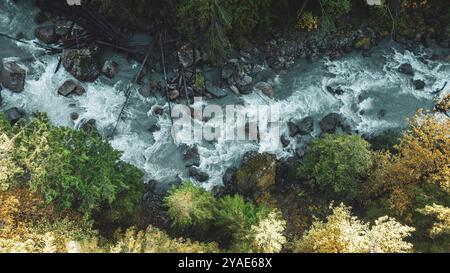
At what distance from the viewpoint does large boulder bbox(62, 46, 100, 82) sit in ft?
63.7

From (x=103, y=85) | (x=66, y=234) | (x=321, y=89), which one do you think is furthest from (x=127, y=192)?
(x=321, y=89)

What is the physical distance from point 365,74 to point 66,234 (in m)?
18.3

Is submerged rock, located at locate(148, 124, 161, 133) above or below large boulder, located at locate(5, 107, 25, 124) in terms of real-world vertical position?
below

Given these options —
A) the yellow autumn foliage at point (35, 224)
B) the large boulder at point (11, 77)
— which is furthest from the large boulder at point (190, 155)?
the large boulder at point (11, 77)

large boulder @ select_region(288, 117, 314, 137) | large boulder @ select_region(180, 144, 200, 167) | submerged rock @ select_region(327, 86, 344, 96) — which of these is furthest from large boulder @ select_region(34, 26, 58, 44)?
submerged rock @ select_region(327, 86, 344, 96)

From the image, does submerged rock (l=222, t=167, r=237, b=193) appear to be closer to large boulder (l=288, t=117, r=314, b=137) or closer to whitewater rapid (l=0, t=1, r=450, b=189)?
whitewater rapid (l=0, t=1, r=450, b=189)

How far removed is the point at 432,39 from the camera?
24.2 metres

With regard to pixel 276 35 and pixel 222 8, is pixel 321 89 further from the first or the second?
pixel 222 8

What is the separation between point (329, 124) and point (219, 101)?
6.05 meters

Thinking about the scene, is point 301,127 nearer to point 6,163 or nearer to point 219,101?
point 219,101

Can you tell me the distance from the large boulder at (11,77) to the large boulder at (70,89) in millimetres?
1829

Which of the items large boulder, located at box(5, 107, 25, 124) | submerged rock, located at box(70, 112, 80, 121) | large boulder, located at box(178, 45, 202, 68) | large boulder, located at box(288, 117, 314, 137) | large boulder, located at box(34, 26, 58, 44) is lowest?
large boulder, located at box(288, 117, 314, 137)

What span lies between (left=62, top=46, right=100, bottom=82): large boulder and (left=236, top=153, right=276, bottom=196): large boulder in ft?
29.6

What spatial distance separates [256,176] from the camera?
1841 centimetres
